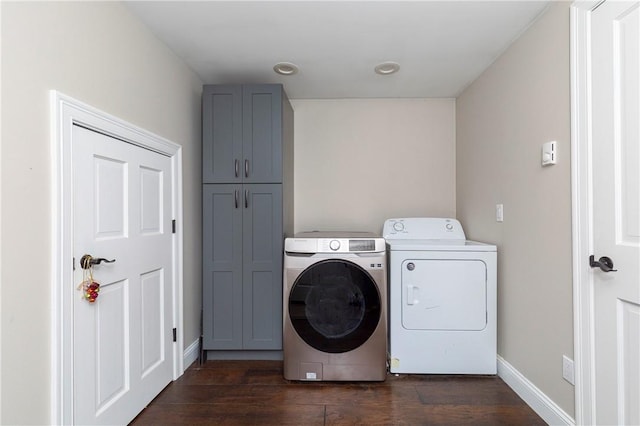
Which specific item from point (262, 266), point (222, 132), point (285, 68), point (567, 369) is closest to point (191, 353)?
point (262, 266)

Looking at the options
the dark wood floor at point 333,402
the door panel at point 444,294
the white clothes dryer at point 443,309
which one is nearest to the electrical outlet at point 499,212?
the white clothes dryer at point 443,309

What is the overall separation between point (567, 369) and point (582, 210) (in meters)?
0.75

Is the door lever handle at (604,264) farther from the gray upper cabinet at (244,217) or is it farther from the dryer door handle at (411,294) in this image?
the gray upper cabinet at (244,217)

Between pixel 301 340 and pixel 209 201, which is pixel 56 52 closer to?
pixel 209 201

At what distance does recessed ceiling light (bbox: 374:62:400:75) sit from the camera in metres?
2.37

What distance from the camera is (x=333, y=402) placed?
6.40ft

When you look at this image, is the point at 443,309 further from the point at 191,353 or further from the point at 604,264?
the point at 191,353

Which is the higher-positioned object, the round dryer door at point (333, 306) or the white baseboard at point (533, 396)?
the round dryer door at point (333, 306)

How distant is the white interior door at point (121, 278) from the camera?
1.43 m

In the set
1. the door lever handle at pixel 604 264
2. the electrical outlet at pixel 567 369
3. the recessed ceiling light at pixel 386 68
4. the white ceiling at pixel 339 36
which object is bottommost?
the electrical outlet at pixel 567 369

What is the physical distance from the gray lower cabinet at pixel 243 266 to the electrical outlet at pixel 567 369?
1.67m

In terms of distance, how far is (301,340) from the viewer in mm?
2166

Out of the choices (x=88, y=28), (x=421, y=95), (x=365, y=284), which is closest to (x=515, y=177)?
(x=365, y=284)

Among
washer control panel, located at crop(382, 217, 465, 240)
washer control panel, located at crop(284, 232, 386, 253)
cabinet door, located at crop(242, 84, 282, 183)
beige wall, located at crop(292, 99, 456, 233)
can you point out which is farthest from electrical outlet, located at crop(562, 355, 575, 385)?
cabinet door, located at crop(242, 84, 282, 183)
